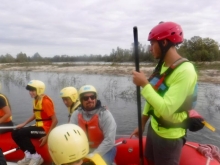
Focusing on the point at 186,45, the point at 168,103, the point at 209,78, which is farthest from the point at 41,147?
the point at 186,45

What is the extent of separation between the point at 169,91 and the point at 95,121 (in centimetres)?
135

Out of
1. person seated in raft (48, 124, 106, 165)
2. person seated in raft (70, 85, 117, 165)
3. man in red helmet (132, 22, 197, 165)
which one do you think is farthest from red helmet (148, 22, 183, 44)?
person seated in raft (70, 85, 117, 165)

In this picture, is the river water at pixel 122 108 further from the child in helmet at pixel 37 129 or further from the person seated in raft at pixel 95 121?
the person seated in raft at pixel 95 121

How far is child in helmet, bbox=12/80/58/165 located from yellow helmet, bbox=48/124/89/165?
7.71ft

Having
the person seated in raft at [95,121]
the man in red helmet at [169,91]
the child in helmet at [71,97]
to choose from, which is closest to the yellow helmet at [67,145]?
the man in red helmet at [169,91]

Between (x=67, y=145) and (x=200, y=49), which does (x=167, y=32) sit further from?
(x=200, y=49)

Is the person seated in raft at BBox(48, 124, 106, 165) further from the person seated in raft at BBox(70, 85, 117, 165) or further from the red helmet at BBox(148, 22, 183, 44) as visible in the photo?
the person seated in raft at BBox(70, 85, 117, 165)

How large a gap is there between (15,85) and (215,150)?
42.9ft

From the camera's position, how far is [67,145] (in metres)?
1.71

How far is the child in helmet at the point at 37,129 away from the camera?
3.95 meters

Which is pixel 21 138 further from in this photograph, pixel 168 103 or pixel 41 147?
pixel 168 103

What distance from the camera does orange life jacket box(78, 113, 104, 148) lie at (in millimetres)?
3061

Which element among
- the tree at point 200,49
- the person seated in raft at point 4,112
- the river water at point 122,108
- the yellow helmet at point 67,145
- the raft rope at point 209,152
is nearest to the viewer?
the yellow helmet at point 67,145

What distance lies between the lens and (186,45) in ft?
92.0
